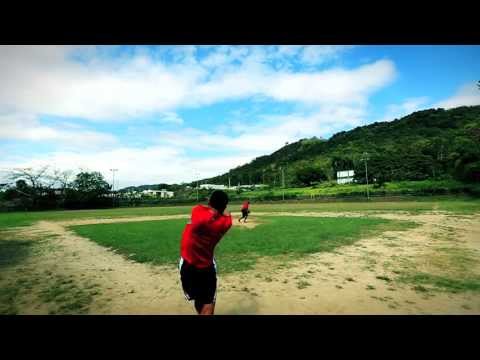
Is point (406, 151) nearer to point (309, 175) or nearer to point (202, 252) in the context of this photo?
point (309, 175)

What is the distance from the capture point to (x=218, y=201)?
286cm

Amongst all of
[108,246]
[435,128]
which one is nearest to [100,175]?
[108,246]

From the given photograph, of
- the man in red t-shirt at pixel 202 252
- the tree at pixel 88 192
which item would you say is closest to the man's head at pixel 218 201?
the man in red t-shirt at pixel 202 252

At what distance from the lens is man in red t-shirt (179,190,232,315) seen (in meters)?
2.78

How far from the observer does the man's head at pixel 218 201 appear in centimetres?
285

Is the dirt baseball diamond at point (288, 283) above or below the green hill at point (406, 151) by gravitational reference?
below

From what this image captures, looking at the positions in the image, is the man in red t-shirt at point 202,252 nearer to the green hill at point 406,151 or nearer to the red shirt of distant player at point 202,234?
the red shirt of distant player at point 202,234

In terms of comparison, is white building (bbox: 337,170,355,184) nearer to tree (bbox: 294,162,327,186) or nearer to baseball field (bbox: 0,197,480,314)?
tree (bbox: 294,162,327,186)

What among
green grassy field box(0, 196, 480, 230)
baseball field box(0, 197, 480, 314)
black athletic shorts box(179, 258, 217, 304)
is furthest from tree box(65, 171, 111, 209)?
black athletic shorts box(179, 258, 217, 304)

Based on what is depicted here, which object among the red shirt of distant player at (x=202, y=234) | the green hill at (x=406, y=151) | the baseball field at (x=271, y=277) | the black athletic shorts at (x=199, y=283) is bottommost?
the baseball field at (x=271, y=277)

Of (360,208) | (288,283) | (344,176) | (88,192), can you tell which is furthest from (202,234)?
(344,176)

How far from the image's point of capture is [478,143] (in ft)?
130
